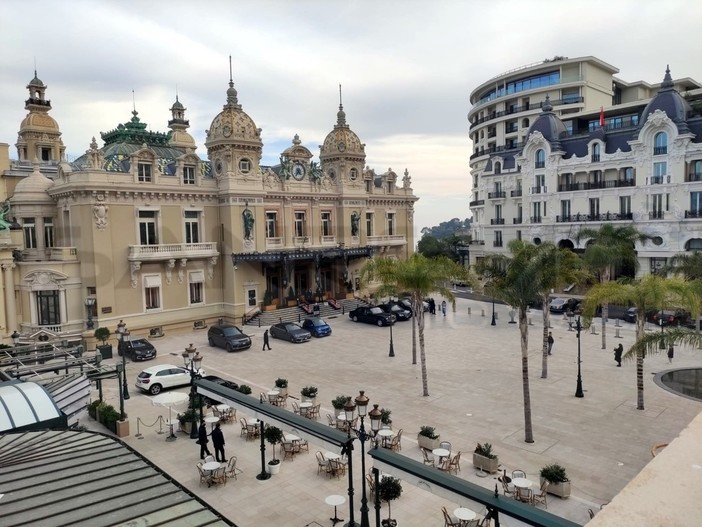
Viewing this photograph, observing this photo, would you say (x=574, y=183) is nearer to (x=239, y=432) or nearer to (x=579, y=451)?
(x=579, y=451)

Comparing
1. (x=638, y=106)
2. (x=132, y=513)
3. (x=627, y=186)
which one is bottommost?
(x=132, y=513)

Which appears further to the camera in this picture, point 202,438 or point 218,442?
point 202,438

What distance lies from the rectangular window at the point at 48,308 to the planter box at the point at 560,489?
31.3 meters

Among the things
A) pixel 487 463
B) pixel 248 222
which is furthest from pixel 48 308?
pixel 487 463

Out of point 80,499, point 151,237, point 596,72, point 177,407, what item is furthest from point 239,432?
point 596,72

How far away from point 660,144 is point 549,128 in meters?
11.5

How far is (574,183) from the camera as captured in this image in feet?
177

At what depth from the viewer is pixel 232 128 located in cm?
4022

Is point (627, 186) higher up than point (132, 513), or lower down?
higher up

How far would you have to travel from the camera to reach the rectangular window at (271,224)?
143 feet

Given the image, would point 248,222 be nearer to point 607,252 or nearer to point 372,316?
point 372,316

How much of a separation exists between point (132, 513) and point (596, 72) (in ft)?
260

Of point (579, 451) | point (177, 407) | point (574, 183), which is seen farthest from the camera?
point (574, 183)

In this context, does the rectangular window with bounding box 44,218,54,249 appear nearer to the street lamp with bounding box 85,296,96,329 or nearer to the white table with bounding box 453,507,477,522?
the street lamp with bounding box 85,296,96,329
